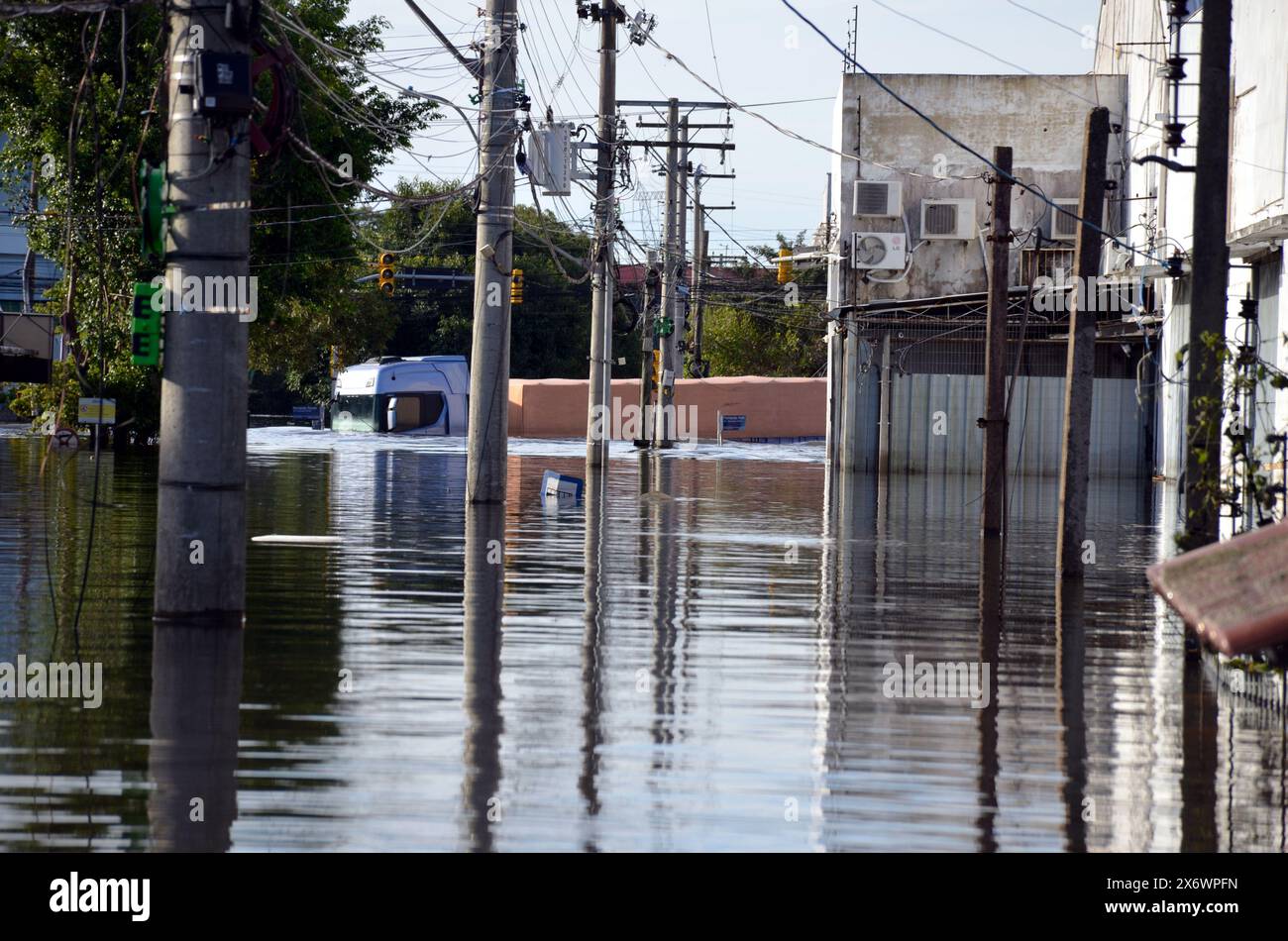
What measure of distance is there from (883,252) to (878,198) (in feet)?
4.53

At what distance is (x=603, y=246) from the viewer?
118 ft

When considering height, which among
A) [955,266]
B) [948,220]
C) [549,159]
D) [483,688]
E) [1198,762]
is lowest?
[1198,762]

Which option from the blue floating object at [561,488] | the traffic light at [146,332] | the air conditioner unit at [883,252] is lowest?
the blue floating object at [561,488]

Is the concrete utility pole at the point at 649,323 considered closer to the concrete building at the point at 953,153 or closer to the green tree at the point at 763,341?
the concrete building at the point at 953,153

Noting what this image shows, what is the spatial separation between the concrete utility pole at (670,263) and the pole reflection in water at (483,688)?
3287cm

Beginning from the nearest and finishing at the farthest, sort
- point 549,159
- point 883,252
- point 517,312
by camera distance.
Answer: point 549,159 → point 883,252 → point 517,312

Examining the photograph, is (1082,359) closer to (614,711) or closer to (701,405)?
(614,711)

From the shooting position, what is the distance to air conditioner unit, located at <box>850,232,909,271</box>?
4359 cm

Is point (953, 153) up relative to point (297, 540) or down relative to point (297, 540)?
up

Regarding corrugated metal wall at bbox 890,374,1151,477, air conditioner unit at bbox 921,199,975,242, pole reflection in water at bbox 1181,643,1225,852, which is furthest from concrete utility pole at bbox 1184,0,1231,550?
air conditioner unit at bbox 921,199,975,242

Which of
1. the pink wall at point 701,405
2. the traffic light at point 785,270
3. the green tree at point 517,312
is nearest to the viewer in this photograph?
the traffic light at point 785,270

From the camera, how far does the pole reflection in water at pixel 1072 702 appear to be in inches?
291

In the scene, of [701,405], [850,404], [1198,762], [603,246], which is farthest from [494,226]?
[701,405]

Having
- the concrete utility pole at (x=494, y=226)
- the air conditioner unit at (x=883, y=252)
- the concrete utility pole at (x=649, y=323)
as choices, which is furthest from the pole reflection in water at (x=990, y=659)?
the concrete utility pole at (x=649, y=323)
